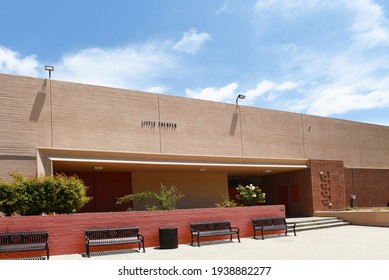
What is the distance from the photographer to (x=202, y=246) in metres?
13.0

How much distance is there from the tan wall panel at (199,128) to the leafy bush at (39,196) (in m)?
6.66

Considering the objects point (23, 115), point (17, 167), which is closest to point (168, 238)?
point (17, 167)

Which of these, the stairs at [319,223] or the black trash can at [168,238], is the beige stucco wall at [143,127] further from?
the black trash can at [168,238]

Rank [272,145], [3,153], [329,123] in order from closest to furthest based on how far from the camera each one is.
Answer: [3,153], [272,145], [329,123]

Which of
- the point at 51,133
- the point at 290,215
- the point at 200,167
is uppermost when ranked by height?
the point at 51,133

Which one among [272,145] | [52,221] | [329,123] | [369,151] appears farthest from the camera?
[369,151]

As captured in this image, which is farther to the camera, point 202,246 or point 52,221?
point 202,246

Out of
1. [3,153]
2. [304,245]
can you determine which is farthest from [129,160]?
[304,245]

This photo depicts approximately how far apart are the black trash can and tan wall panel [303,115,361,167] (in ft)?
43.1

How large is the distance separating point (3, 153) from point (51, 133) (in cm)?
191

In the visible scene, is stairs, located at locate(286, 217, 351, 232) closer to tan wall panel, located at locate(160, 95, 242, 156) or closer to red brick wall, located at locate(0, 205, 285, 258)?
red brick wall, located at locate(0, 205, 285, 258)

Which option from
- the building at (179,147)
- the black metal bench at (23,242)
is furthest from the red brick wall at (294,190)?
the black metal bench at (23,242)

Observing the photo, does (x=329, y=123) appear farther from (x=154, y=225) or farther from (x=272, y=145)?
(x=154, y=225)

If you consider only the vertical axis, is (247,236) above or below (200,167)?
below
